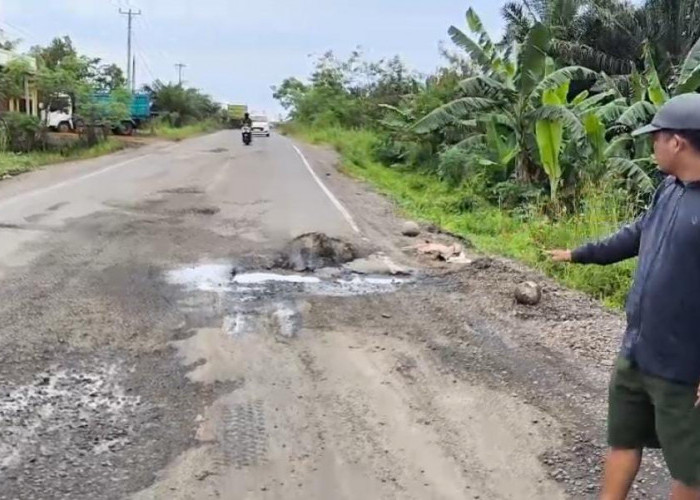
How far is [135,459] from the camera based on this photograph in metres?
4.01

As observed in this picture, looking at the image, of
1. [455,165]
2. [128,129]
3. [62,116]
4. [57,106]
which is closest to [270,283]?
[455,165]

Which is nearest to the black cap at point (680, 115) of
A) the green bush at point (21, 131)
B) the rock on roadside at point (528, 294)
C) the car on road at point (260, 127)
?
the rock on roadside at point (528, 294)

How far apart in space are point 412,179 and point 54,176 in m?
9.84

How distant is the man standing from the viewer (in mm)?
2902

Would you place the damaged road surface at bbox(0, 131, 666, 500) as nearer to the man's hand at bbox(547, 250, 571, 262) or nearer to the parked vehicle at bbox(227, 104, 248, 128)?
the man's hand at bbox(547, 250, 571, 262)

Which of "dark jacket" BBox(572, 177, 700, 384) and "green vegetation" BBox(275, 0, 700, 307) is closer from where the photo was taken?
"dark jacket" BBox(572, 177, 700, 384)

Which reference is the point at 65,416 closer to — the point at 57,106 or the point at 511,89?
the point at 511,89

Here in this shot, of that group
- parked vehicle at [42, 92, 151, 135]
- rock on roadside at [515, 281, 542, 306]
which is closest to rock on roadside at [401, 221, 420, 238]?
rock on roadside at [515, 281, 542, 306]

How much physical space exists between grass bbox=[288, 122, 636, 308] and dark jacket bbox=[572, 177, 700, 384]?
436 cm

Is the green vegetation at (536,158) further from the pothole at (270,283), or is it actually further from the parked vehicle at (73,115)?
the parked vehicle at (73,115)

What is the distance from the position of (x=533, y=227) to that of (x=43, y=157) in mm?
17989

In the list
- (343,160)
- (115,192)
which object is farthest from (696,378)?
(343,160)

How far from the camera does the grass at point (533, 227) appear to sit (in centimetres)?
925

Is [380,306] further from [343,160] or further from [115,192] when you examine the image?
[343,160]
